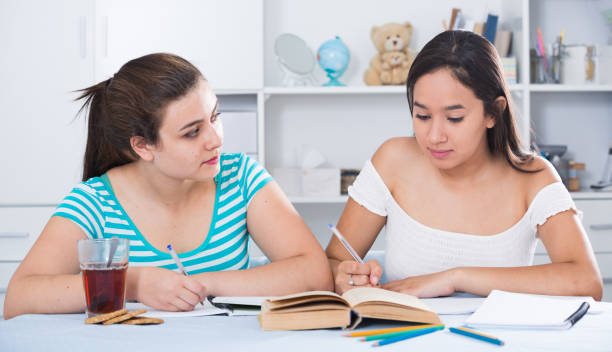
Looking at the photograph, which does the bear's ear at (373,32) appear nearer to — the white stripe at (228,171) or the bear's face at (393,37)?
the bear's face at (393,37)

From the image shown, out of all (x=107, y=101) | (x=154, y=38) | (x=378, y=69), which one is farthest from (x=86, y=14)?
(x=107, y=101)

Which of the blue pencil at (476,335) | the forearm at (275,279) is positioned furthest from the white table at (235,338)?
the forearm at (275,279)

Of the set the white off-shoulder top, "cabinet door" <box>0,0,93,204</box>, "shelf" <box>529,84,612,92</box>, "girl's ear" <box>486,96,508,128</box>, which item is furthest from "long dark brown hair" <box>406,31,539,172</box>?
"cabinet door" <box>0,0,93,204</box>

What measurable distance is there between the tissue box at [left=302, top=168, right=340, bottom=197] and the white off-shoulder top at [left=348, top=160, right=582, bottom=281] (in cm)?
126

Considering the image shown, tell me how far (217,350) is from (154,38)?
2.22m

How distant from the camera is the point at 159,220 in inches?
56.5

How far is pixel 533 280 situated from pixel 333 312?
530mm

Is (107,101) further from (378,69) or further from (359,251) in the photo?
(378,69)

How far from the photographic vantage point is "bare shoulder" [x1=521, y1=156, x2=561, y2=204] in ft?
4.86

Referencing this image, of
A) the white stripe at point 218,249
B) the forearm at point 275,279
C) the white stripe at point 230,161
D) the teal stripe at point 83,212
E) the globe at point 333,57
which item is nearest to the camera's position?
the forearm at point 275,279

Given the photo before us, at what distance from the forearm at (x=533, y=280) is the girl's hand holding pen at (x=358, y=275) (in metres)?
0.14

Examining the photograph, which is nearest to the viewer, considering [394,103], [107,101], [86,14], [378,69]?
[107,101]

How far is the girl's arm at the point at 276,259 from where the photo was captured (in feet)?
4.03

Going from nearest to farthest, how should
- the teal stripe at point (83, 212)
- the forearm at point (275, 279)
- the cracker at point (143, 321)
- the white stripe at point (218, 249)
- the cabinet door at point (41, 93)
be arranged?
the cracker at point (143, 321)
the forearm at point (275, 279)
the teal stripe at point (83, 212)
the white stripe at point (218, 249)
the cabinet door at point (41, 93)
